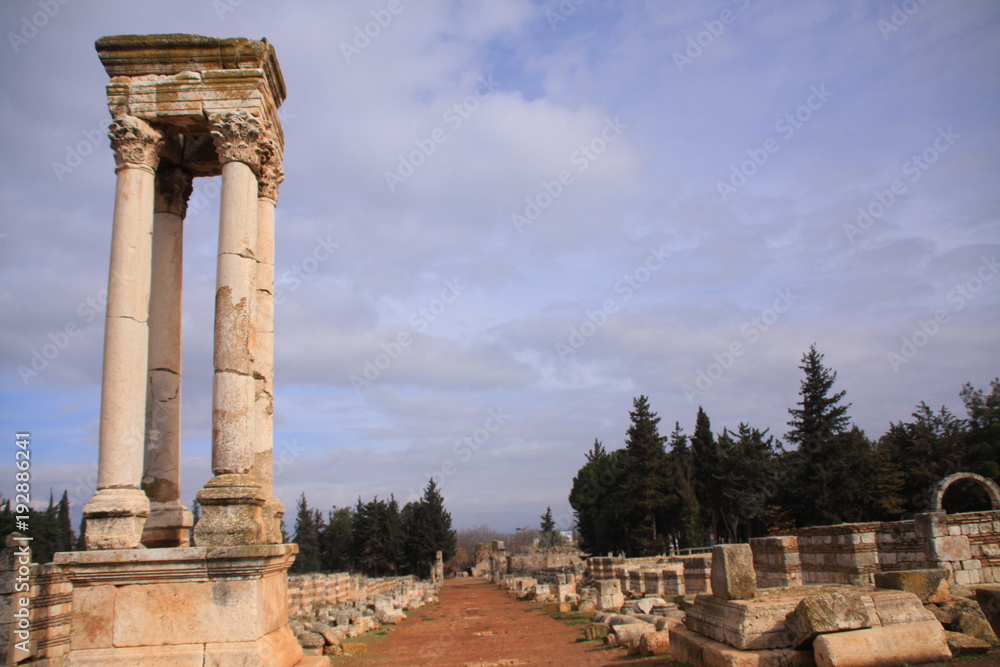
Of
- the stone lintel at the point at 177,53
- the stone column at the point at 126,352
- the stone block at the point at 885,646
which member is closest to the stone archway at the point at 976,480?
the stone block at the point at 885,646

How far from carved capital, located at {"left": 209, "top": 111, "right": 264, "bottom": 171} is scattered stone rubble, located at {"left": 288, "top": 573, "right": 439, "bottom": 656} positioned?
26.0 ft

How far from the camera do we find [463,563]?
87.0m

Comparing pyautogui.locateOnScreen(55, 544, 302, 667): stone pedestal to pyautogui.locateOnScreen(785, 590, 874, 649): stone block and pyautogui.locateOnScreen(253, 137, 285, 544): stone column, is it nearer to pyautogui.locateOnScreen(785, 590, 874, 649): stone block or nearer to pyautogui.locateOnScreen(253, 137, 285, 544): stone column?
pyautogui.locateOnScreen(253, 137, 285, 544): stone column

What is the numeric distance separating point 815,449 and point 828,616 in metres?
34.4

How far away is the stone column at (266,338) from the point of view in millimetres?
9180

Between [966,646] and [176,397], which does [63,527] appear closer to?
[176,397]

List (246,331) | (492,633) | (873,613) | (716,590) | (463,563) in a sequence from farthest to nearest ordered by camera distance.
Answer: (463,563), (492,633), (716,590), (246,331), (873,613)

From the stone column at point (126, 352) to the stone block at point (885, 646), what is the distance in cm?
786

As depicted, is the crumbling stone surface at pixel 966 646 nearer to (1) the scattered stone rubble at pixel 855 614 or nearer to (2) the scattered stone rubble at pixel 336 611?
(1) the scattered stone rubble at pixel 855 614

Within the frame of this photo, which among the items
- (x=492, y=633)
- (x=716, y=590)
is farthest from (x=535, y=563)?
(x=716, y=590)

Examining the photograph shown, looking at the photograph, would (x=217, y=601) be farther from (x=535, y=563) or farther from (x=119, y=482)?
(x=535, y=563)

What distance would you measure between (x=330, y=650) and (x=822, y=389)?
3507 cm

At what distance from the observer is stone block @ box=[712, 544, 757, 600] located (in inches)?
362

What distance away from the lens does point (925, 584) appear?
9.39 metres
